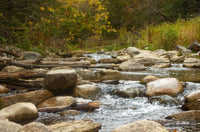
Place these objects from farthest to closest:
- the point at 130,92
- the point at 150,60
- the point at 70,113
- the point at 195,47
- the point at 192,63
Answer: the point at 195,47 < the point at 150,60 < the point at 192,63 < the point at 130,92 < the point at 70,113

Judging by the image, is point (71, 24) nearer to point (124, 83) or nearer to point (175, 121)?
point (124, 83)

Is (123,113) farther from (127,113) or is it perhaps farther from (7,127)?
(7,127)

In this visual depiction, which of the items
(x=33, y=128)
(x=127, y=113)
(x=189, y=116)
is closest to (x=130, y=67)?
(x=127, y=113)

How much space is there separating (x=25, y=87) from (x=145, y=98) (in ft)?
8.28

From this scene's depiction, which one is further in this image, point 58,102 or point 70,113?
point 58,102

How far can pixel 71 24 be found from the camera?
5.93 m

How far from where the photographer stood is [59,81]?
4785mm

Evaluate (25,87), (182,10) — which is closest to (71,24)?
(25,87)

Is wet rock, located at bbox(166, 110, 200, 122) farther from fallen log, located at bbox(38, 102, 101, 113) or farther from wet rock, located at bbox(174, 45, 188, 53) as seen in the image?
wet rock, located at bbox(174, 45, 188, 53)

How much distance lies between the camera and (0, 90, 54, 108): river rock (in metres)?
4.42

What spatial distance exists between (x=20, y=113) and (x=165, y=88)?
2.80 m

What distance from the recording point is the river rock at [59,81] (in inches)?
188

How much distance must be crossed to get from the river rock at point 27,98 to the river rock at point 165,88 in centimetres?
203

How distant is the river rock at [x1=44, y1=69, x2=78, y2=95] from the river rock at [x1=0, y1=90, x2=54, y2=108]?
6.5 inches
